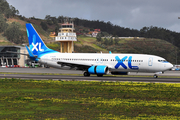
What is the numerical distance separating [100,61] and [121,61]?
3997 millimetres

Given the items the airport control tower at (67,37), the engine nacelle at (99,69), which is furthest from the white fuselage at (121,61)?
the airport control tower at (67,37)

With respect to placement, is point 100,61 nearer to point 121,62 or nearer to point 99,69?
point 99,69

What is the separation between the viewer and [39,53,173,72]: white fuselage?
43.6m

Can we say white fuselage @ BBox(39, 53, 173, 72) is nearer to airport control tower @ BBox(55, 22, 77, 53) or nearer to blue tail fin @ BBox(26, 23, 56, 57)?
blue tail fin @ BBox(26, 23, 56, 57)

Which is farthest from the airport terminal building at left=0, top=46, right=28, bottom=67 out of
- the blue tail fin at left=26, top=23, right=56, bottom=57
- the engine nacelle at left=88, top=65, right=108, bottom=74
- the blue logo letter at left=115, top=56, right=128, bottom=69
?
the blue logo letter at left=115, top=56, right=128, bottom=69

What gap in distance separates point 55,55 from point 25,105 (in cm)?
3486

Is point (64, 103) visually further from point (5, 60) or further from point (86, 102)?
point (5, 60)

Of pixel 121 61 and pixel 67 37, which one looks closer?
pixel 121 61

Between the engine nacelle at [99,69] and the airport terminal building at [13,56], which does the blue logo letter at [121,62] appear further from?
the airport terminal building at [13,56]

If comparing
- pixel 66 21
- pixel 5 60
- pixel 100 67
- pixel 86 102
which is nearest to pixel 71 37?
pixel 66 21

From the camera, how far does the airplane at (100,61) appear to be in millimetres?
43844

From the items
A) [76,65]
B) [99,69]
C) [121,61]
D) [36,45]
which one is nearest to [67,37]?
[36,45]

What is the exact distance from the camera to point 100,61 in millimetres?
47125

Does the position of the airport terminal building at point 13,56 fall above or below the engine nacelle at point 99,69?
above
